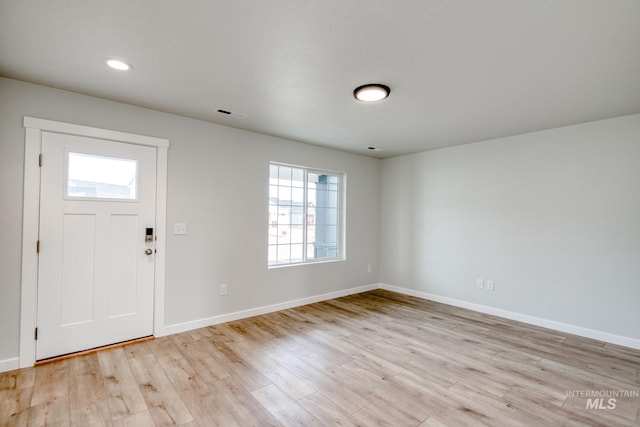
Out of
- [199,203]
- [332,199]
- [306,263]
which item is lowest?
[306,263]

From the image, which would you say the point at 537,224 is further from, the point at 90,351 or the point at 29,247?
the point at 29,247

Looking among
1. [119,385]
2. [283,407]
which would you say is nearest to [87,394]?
[119,385]

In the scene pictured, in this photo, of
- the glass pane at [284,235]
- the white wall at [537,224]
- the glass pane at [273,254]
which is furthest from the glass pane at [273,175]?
the white wall at [537,224]

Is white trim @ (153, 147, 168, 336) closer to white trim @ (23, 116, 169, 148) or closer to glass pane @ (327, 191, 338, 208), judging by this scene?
white trim @ (23, 116, 169, 148)

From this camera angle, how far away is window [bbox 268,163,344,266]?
4.31 m

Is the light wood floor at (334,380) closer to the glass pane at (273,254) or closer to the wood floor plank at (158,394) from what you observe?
the wood floor plank at (158,394)

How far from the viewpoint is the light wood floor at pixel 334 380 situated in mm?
1977

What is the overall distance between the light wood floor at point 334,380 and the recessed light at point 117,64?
245 cm

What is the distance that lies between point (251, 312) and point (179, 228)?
4.75 feet

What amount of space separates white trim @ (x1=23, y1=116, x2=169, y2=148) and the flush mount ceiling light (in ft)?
7.00

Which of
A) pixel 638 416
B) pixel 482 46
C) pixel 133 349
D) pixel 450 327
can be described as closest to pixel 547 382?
pixel 638 416

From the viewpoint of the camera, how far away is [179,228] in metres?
3.35

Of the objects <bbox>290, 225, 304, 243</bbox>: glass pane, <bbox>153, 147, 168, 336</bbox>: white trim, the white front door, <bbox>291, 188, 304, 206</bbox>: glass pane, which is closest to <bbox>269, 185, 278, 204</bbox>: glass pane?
<bbox>291, 188, 304, 206</bbox>: glass pane

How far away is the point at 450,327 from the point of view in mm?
3621
